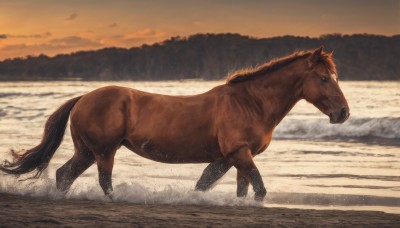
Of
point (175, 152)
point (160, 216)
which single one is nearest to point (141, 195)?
point (175, 152)

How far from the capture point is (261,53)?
64.6m

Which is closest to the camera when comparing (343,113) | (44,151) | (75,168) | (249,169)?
(249,169)

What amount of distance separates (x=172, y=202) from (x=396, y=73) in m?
51.9

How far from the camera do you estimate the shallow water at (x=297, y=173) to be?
723 cm

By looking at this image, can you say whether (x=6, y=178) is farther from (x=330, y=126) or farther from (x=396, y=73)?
(x=396, y=73)

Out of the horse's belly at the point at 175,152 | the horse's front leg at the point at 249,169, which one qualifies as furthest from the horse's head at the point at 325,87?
the horse's belly at the point at 175,152

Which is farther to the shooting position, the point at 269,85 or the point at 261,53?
the point at 261,53

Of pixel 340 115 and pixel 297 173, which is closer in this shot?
pixel 340 115

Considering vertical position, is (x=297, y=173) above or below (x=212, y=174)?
below

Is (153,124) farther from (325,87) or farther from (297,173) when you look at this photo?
(297,173)

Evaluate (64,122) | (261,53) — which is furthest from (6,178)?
(261,53)

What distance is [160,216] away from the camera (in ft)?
19.0

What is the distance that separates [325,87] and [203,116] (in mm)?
1327

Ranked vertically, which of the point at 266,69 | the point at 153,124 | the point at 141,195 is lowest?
the point at 141,195
